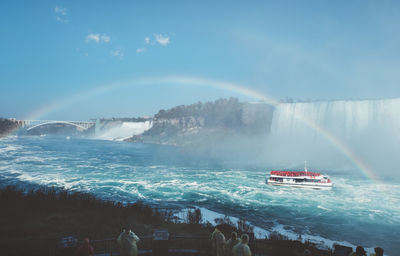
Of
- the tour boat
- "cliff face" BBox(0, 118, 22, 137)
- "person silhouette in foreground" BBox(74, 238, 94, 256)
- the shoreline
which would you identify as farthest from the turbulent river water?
"cliff face" BBox(0, 118, 22, 137)

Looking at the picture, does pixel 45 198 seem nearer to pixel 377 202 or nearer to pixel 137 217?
pixel 137 217

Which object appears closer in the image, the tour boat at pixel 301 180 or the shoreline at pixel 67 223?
the shoreline at pixel 67 223

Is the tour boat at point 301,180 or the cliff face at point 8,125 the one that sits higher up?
the cliff face at point 8,125

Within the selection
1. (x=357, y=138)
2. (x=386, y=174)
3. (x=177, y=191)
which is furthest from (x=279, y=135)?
(x=177, y=191)

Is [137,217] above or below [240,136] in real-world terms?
below

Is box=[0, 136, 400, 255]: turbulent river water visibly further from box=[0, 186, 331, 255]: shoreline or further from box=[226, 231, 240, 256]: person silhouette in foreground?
box=[226, 231, 240, 256]: person silhouette in foreground

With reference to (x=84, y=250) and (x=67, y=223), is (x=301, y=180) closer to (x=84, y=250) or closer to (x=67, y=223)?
(x=67, y=223)

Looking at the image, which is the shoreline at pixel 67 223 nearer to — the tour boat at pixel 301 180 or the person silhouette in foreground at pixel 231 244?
the person silhouette in foreground at pixel 231 244

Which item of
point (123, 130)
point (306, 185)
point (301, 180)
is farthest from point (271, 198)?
point (123, 130)

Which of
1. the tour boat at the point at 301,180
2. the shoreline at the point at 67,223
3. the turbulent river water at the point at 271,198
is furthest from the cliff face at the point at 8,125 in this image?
the shoreline at the point at 67,223
